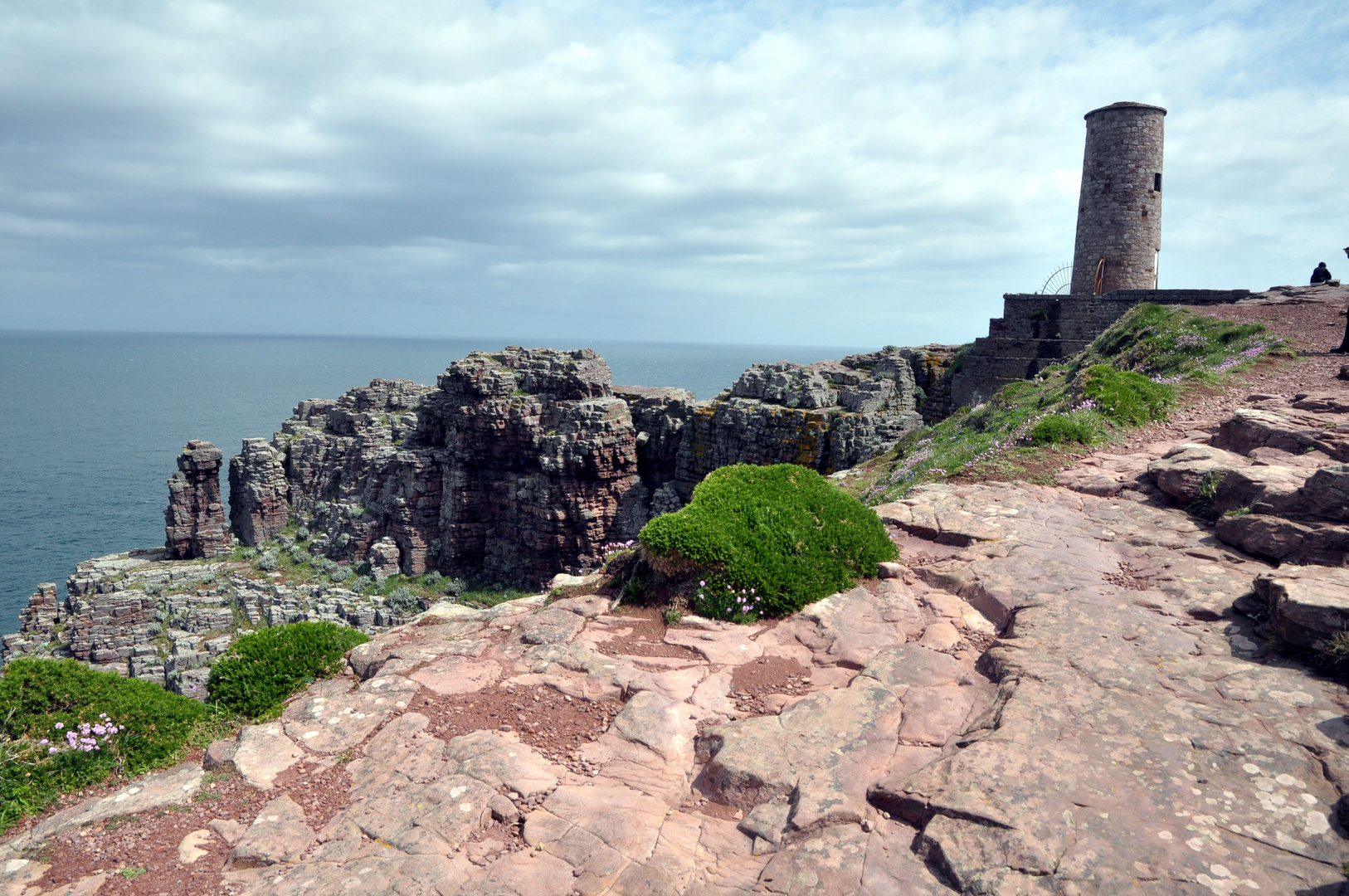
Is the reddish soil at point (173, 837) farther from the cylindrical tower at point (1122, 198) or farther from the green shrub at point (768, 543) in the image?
the cylindrical tower at point (1122, 198)

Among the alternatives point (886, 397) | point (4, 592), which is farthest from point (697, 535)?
point (4, 592)

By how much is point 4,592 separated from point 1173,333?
56.1 meters

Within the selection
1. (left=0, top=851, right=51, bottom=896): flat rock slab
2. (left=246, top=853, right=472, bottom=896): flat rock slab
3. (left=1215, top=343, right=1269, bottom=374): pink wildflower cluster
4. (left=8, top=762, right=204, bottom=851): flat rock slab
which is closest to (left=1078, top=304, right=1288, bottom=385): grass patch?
(left=1215, top=343, right=1269, bottom=374): pink wildflower cluster

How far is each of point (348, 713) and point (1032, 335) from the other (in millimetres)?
29516

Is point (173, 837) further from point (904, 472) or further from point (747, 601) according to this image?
point (904, 472)

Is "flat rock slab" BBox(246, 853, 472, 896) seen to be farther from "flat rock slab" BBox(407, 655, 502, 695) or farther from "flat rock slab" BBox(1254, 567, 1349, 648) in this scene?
"flat rock slab" BBox(1254, 567, 1349, 648)

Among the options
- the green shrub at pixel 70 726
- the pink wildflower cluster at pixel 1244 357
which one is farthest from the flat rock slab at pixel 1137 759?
the pink wildflower cluster at pixel 1244 357

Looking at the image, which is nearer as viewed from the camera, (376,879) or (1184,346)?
(376,879)

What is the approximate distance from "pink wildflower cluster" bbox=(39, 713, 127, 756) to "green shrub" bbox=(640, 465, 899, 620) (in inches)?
181

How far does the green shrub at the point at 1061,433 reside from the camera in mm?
11992

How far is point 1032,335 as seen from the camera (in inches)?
1153

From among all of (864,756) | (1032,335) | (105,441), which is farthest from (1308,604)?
(105,441)

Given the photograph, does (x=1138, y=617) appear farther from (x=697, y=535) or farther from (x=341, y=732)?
(x=341, y=732)

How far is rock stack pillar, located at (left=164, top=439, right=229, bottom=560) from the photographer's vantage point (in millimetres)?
37719
